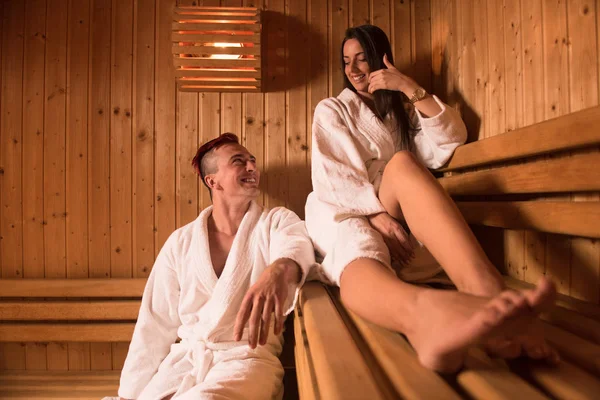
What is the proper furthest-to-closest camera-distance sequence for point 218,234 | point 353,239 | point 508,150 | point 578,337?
point 218,234
point 508,150
point 353,239
point 578,337

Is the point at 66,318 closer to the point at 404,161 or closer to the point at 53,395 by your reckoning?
the point at 53,395

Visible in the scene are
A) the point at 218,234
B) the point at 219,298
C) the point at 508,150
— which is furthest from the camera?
the point at 218,234

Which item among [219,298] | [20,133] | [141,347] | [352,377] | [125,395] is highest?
[20,133]

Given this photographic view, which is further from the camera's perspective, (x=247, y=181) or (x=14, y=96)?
(x=14, y=96)

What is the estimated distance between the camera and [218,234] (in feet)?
5.67

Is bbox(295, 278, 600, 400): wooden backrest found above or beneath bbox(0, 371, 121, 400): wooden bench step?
above

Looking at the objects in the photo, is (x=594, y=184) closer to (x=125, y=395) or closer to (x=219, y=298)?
(x=219, y=298)

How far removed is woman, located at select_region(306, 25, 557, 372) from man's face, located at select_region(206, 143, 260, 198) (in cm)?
36

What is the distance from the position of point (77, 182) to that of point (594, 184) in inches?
87.5

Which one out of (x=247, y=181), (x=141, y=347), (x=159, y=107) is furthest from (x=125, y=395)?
(x=159, y=107)

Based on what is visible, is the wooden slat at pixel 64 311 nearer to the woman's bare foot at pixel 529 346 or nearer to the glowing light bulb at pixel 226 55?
the glowing light bulb at pixel 226 55

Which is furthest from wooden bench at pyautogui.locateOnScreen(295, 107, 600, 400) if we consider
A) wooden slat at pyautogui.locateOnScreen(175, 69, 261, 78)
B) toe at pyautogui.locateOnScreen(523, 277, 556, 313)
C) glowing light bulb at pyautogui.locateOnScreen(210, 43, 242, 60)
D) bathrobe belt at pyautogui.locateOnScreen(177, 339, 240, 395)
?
glowing light bulb at pyautogui.locateOnScreen(210, 43, 242, 60)

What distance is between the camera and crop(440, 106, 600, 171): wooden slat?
89cm

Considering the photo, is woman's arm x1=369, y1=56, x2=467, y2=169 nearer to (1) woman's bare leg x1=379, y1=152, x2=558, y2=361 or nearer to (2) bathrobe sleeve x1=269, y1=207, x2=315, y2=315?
(1) woman's bare leg x1=379, y1=152, x2=558, y2=361
